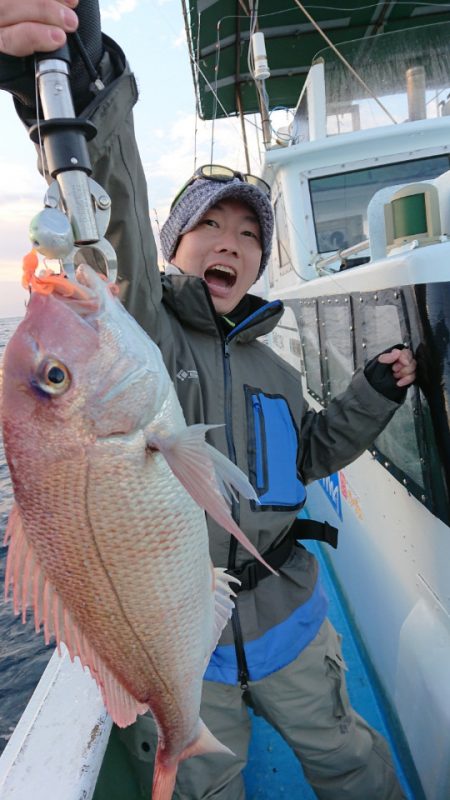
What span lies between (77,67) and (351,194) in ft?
14.0

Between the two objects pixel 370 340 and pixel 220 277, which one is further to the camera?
pixel 370 340

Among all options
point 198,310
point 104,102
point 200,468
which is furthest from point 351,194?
point 200,468

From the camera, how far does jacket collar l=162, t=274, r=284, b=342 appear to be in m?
1.93

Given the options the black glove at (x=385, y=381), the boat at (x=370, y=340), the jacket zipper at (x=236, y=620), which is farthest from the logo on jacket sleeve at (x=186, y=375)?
the boat at (x=370, y=340)

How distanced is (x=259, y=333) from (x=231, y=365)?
0.71ft

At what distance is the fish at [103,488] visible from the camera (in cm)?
109

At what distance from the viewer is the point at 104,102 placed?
4.39 feet

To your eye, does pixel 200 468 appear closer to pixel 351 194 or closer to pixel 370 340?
pixel 370 340

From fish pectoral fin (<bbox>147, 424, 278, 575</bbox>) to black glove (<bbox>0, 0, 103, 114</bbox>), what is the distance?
2.85ft

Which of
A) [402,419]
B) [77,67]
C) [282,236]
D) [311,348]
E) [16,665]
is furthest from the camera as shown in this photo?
[282,236]

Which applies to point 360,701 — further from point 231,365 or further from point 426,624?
point 231,365

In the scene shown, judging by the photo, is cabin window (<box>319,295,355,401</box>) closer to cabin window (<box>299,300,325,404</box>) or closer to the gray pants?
cabin window (<box>299,300,325,404</box>)

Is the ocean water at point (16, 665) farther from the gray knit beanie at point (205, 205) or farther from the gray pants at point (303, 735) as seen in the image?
the gray pants at point (303, 735)

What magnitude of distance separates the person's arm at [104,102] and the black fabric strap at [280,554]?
1030mm
